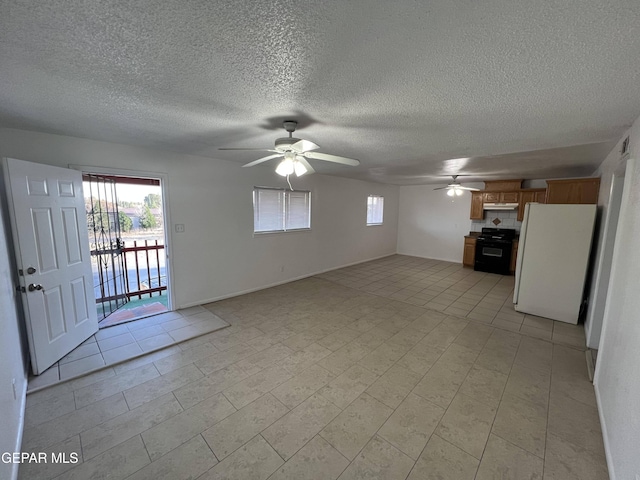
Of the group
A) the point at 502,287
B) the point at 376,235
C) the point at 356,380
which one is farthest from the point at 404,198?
the point at 356,380

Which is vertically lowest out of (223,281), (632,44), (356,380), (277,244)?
(356,380)

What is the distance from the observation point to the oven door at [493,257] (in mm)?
6094

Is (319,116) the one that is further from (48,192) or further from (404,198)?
(404,198)

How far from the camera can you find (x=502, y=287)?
5.21 meters

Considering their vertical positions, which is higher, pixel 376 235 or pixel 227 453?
pixel 376 235

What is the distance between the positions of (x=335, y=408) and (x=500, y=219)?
265 inches

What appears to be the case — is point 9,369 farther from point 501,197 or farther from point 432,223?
point 432,223

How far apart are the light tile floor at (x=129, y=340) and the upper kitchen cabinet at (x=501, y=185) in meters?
6.69

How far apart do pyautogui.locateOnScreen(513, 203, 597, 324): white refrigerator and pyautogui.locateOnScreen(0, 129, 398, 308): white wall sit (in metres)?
3.70

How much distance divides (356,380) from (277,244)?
317cm

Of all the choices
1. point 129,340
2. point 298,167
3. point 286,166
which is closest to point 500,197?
point 298,167

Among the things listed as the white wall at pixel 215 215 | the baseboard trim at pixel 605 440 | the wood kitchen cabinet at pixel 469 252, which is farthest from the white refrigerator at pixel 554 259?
the white wall at pixel 215 215

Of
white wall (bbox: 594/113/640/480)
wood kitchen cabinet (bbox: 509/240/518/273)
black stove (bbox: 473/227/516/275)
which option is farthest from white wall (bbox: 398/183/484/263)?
white wall (bbox: 594/113/640/480)

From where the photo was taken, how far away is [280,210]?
5094 mm
